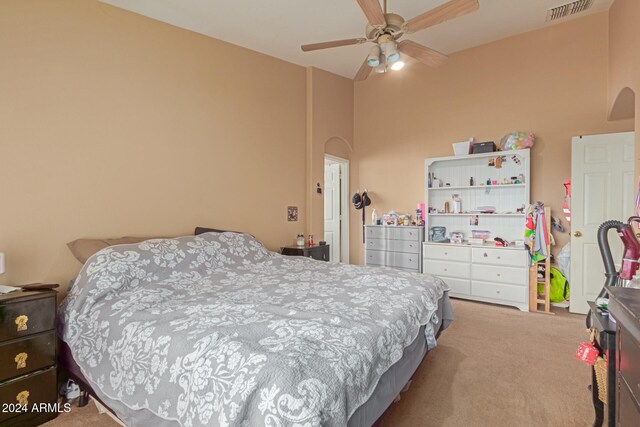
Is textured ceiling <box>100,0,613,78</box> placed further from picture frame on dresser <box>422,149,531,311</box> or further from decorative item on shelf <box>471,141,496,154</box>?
picture frame on dresser <box>422,149,531,311</box>

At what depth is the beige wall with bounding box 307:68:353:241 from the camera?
14.7 feet

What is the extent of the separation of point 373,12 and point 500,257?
313 cm

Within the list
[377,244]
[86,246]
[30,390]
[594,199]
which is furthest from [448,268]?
[30,390]

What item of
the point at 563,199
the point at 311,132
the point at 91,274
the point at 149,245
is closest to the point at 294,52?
the point at 311,132

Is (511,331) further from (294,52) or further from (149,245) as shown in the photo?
(294,52)

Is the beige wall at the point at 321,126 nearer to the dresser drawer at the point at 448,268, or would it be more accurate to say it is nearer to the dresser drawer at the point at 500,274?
the dresser drawer at the point at 448,268

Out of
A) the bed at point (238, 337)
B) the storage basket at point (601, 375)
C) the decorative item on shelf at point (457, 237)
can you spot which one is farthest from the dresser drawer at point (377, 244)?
the storage basket at point (601, 375)

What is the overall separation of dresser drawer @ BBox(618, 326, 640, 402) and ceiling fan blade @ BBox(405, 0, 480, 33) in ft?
6.98

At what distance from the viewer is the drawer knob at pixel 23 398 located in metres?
1.77

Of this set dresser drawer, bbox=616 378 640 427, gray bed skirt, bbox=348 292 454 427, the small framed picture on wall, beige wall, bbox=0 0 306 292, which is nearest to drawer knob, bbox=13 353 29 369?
beige wall, bbox=0 0 306 292

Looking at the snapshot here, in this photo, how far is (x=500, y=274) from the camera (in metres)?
3.84

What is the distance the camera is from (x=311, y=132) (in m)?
4.48

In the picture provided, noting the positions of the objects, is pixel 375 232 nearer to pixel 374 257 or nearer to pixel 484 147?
pixel 374 257

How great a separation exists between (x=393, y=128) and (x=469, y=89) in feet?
3.92
